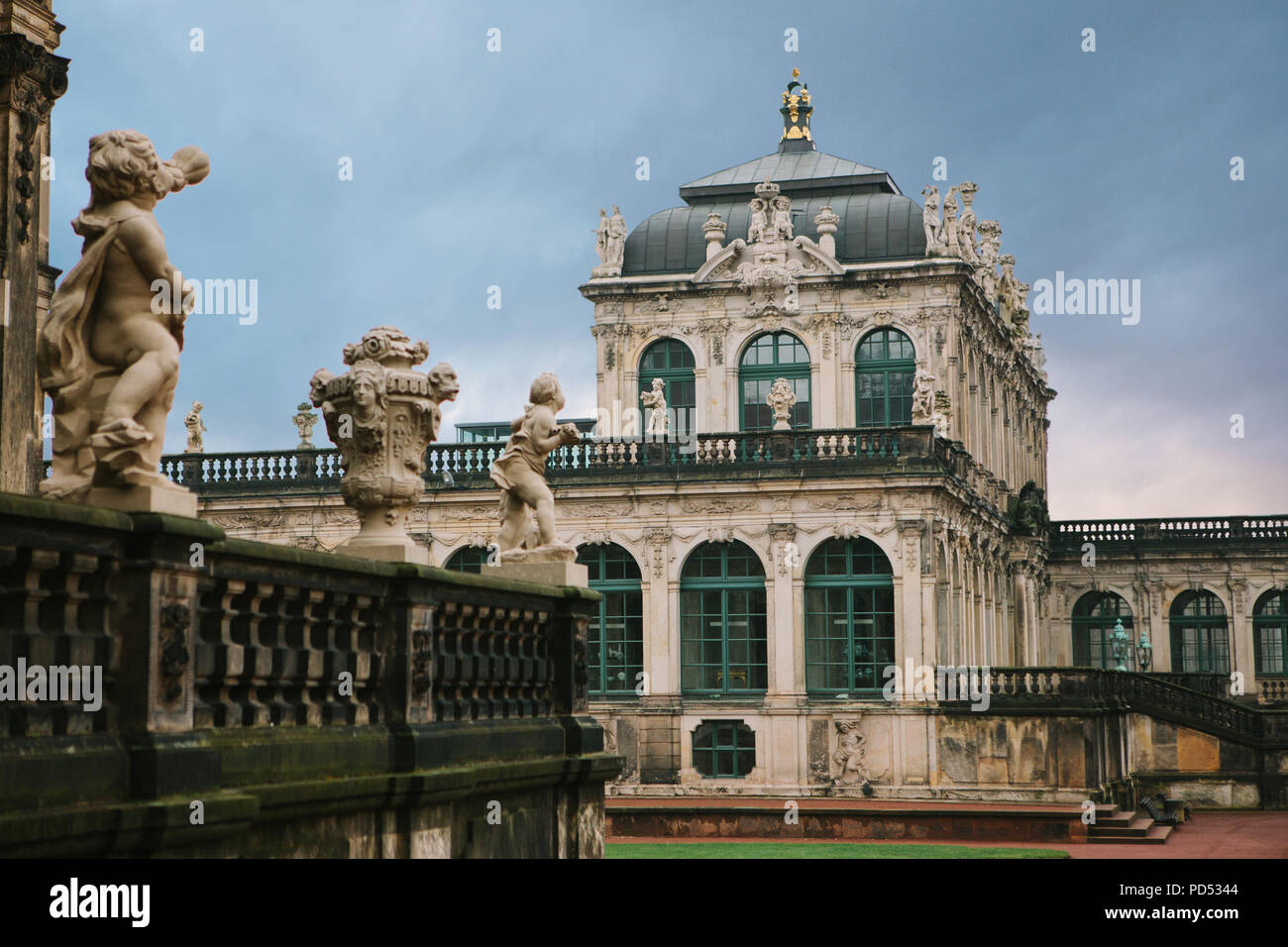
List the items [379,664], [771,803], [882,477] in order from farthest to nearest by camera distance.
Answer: [882,477] < [771,803] < [379,664]

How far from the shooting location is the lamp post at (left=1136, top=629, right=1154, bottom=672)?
179 feet

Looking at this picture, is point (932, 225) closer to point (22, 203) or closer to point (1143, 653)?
point (1143, 653)

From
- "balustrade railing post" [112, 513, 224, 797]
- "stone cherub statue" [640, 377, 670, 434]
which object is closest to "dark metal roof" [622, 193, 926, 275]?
Result: "stone cherub statue" [640, 377, 670, 434]

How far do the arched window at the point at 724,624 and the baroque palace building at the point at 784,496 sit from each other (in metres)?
0.05

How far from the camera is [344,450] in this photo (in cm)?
1156

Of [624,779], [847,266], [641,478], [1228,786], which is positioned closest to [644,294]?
[847,266]

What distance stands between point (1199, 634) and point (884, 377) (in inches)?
810


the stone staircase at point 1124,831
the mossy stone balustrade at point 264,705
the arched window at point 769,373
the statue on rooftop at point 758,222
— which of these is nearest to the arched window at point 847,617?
the stone staircase at point 1124,831

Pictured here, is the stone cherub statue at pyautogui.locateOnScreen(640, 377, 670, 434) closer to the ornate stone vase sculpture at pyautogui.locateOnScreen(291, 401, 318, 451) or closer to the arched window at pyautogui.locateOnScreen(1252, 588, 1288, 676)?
the ornate stone vase sculpture at pyautogui.locateOnScreen(291, 401, 318, 451)

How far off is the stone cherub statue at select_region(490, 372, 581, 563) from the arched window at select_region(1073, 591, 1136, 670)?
48.6m

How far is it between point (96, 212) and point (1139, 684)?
35169 mm

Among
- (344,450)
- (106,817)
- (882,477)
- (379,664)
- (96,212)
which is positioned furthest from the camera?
(882,477)

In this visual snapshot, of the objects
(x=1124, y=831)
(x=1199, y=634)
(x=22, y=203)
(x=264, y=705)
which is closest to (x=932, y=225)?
(x=1124, y=831)
